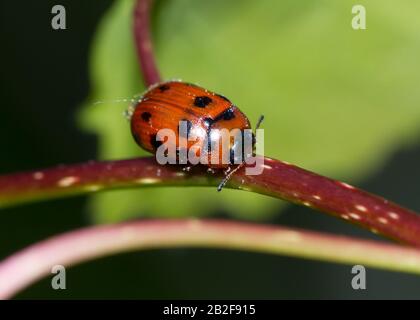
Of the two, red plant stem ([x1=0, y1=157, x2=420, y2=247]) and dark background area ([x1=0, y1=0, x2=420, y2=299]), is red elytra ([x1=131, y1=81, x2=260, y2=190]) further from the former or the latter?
dark background area ([x1=0, y1=0, x2=420, y2=299])

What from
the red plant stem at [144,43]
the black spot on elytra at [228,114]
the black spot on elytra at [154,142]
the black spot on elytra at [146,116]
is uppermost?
the red plant stem at [144,43]

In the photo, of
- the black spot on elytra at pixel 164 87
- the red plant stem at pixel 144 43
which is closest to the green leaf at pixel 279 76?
the red plant stem at pixel 144 43

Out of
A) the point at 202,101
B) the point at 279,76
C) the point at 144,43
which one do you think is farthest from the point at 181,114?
the point at 279,76

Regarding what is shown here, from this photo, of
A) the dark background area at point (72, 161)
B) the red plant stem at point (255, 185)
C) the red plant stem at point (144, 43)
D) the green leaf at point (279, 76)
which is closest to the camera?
the red plant stem at point (255, 185)

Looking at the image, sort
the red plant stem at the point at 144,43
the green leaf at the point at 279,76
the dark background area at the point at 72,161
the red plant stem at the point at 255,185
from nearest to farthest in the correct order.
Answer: the red plant stem at the point at 255,185
the red plant stem at the point at 144,43
the green leaf at the point at 279,76
the dark background area at the point at 72,161

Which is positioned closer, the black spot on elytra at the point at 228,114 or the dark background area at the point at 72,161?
the black spot on elytra at the point at 228,114

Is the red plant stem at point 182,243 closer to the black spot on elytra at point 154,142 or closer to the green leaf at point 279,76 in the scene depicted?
the black spot on elytra at point 154,142
